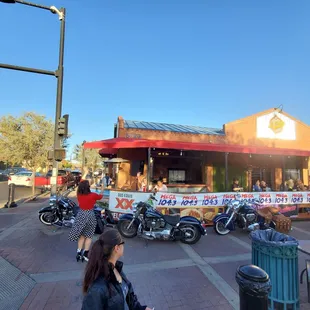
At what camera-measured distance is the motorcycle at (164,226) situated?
6113mm

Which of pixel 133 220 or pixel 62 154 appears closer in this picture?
pixel 133 220

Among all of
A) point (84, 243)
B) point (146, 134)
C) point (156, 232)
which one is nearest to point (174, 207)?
point (156, 232)

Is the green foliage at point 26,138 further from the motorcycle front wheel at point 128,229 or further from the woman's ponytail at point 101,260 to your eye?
the woman's ponytail at point 101,260

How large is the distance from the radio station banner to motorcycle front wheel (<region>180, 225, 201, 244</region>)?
1690mm

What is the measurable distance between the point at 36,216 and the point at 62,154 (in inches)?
131

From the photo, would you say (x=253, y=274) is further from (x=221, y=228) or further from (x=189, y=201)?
(x=189, y=201)

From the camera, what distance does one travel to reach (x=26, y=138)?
16328 millimetres

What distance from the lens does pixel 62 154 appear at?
792cm

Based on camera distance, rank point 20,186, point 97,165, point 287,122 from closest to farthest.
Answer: point 287,122 → point 20,186 → point 97,165

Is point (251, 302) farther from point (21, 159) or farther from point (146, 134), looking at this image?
point (21, 159)

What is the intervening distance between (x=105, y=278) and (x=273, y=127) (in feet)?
58.6

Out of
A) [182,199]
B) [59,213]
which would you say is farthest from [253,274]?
[59,213]

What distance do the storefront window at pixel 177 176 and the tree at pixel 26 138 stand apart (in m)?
9.89

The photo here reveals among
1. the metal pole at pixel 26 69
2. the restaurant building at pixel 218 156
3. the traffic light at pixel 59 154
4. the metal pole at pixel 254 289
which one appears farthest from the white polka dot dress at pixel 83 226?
the restaurant building at pixel 218 156
